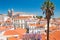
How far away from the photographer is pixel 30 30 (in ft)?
29.0

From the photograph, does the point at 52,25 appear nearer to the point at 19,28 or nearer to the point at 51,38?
the point at 51,38

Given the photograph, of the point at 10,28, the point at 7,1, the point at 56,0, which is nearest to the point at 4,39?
the point at 10,28

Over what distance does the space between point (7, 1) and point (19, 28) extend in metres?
1.47

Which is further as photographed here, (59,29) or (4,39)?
(59,29)

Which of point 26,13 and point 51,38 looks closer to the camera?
point 51,38

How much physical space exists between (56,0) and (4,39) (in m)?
2.88

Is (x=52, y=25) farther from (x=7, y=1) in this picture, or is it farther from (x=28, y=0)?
(x=7, y=1)

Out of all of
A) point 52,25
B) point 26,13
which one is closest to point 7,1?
point 26,13

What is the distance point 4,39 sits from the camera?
814cm

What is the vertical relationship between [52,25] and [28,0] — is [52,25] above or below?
below

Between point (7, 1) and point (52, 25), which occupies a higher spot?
point (7, 1)

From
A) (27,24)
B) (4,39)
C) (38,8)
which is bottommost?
(4,39)

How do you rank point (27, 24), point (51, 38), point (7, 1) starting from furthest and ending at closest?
point (27, 24) → point (7, 1) → point (51, 38)

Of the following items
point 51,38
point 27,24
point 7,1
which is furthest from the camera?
point 27,24
